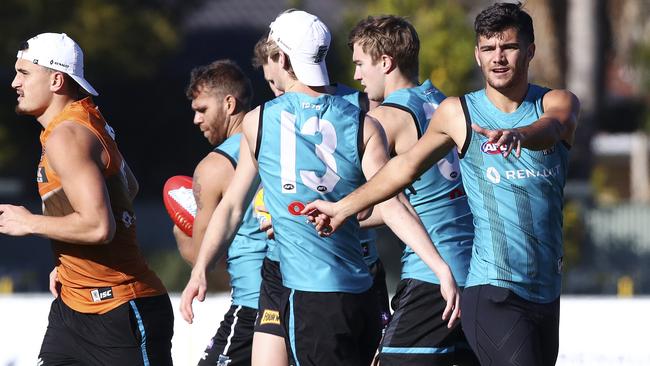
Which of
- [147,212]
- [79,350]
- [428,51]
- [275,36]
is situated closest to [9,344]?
[79,350]

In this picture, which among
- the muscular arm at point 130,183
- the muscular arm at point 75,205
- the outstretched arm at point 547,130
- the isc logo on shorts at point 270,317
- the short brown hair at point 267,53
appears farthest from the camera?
the isc logo on shorts at point 270,317

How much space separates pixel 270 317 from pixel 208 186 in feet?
2.77

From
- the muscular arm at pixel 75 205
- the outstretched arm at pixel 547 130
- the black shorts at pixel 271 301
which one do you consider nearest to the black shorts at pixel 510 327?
the outstretched arm at pixel 547 130

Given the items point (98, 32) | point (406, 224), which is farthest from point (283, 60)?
point (98, 32)

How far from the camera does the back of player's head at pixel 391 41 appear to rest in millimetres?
6977

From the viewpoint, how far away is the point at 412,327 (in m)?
6.68

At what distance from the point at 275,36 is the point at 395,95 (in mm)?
950

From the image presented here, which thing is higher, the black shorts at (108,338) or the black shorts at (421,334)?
the black shorts at (108,338)

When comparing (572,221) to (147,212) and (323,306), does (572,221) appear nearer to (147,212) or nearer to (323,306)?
(147,212)

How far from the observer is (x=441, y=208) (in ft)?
22.4

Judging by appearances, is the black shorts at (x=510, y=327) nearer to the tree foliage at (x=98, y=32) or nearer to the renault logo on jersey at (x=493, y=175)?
the renault logo on jersey at (x=493, y=175)

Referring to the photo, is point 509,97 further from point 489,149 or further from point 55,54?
point 55,54

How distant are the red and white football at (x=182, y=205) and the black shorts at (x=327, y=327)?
5.41 ft

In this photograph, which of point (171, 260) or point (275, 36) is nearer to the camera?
point (275, 36)
